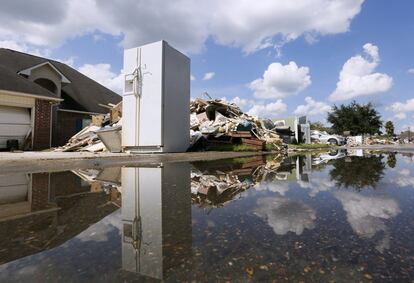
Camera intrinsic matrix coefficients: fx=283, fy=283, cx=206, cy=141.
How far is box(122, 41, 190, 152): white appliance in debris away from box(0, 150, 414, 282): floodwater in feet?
28.4

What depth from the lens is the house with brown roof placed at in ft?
54.9

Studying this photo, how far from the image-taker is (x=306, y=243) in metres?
2.57

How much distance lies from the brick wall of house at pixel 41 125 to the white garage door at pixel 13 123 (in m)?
0.50

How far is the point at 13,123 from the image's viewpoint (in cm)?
1698

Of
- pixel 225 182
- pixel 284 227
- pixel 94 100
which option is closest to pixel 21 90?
pixel 94 100

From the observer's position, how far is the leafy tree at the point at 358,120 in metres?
54.3

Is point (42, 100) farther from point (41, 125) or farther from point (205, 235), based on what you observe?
point (205, 235)

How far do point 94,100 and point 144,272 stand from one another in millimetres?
27208

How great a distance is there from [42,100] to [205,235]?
18709 millimetres

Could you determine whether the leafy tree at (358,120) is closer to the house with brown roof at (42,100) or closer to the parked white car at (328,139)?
the parked white car at (328,139)

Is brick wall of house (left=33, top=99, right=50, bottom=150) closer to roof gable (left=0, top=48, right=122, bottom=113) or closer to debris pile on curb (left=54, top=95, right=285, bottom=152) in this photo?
debris pile on curb (left=54, top=95, right=285, bottom=152)

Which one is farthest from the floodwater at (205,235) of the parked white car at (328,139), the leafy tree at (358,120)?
the leafy tree at (358,120)

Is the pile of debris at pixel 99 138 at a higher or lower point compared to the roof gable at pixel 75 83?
lower

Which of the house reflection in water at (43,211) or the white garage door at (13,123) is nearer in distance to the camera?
the house reflection in water at (43,211)
